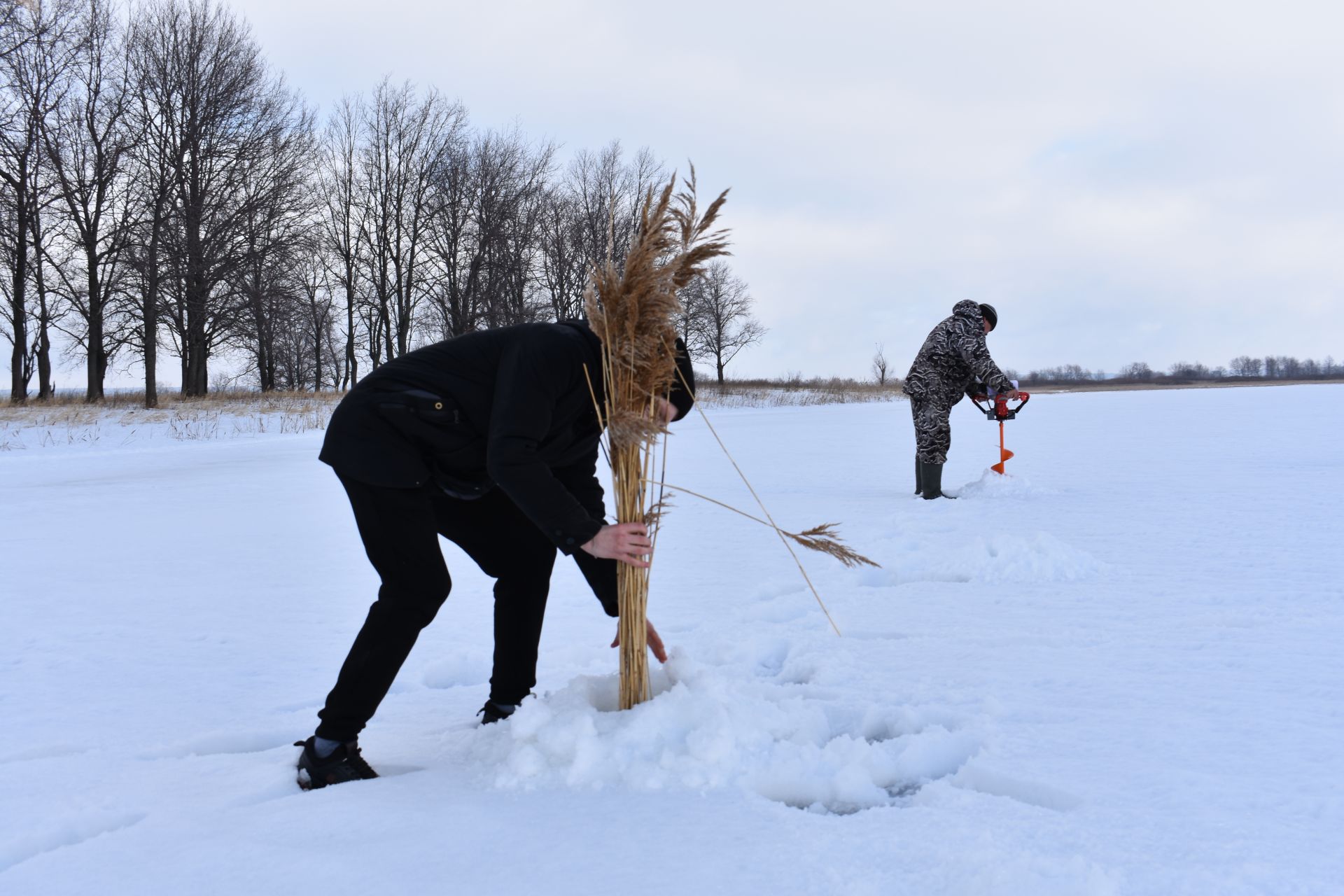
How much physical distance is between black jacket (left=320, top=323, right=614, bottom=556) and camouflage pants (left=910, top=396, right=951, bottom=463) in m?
5.26

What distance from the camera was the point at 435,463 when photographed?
2.38 meters

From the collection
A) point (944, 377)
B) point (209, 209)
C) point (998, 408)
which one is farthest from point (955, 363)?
point (209, 209)

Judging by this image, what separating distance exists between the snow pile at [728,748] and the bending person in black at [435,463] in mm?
402

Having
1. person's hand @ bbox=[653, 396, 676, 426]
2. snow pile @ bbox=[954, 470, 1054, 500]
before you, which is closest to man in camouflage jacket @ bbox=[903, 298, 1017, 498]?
snow pile @ bbox=[954, 470, 1054, 500]

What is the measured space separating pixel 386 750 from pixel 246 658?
1330 mm

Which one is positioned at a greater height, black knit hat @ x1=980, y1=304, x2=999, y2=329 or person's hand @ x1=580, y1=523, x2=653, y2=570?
black knit hat @ x1=980, y1=304, x2=999, y2=329

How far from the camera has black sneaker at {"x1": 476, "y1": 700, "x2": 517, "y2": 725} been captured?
8.83 feet

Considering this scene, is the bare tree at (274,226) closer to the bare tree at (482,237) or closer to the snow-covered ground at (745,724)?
the bare tree at (482,237)

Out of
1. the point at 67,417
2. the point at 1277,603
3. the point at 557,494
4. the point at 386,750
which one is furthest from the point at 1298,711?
the point at 67,417

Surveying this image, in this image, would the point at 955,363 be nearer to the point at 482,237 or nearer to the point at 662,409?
the point at 662,409

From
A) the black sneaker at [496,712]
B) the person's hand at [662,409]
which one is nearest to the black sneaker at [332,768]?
the black sneaker at [496,712]

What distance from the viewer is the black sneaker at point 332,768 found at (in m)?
2.23

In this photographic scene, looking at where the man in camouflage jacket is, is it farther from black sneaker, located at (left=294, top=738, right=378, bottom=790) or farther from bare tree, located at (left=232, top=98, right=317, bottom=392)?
bare tree, located at (left=232, top=98, right=317, bottom=392)

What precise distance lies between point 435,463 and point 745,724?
3.65 ft
